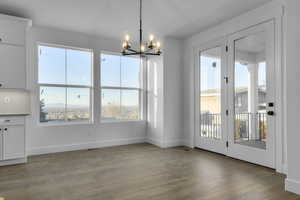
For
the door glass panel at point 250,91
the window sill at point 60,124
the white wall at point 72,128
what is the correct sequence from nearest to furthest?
the door glass panel at point 250,91 → the white wall at point 72,128 → the window sill at point 60,124

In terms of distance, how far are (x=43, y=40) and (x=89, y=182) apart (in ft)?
11.6

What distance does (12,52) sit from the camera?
3988mm

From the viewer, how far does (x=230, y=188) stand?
9.29 ft

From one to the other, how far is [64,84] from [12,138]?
1.69 meters

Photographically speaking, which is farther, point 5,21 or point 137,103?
point 137,103

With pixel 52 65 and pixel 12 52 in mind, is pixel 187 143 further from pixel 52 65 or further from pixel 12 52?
pixel 12 52

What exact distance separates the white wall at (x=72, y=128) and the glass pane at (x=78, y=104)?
0.74 ft

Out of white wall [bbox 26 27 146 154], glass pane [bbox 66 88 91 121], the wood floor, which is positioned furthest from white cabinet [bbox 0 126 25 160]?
glass pane [bbox 66 88 91 121]

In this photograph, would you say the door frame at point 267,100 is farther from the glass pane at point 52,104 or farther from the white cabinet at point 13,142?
the white cabinet at point 13,142

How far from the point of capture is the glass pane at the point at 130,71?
19.4 feet

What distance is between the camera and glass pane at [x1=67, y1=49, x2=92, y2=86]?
16.9ft

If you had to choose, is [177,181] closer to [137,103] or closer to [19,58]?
[137,103]

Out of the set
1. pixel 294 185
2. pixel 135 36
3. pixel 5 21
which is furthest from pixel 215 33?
pixel 5 21

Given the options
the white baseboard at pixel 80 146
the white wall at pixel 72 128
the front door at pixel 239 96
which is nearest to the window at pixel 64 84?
the white wall at pixel 72 128
